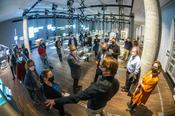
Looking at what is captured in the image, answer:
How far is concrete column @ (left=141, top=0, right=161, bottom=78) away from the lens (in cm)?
258

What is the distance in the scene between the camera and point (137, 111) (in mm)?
2678

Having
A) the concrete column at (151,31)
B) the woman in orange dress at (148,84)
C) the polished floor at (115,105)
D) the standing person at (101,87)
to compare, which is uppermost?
the concrete column at (151,31)

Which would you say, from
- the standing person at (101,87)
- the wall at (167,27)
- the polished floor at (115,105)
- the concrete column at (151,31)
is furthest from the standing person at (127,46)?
the standing person at (101,87)

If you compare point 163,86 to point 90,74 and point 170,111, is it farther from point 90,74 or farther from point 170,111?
point 90,74

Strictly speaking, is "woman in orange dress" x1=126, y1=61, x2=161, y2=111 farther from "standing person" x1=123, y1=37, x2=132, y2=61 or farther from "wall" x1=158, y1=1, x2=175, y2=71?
"standing person" x1=123, y1=37, x2=132, y2=61

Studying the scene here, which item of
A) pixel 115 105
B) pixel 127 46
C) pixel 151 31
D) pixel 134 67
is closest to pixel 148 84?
pixel 134 67

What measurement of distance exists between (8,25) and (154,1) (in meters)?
11.9

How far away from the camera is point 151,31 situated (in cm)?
272

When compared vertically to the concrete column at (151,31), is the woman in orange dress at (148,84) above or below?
below

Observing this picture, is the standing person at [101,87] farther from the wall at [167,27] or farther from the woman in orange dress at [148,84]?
the wall at [167,27]

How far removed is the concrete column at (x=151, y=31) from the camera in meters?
2.58

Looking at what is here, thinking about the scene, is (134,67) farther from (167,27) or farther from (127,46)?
(167,27)

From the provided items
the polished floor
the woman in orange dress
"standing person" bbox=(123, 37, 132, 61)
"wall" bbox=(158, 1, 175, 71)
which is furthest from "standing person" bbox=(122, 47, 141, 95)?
"standing person" bbox=(123, 37, 132, 61)

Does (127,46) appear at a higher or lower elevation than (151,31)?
lower
